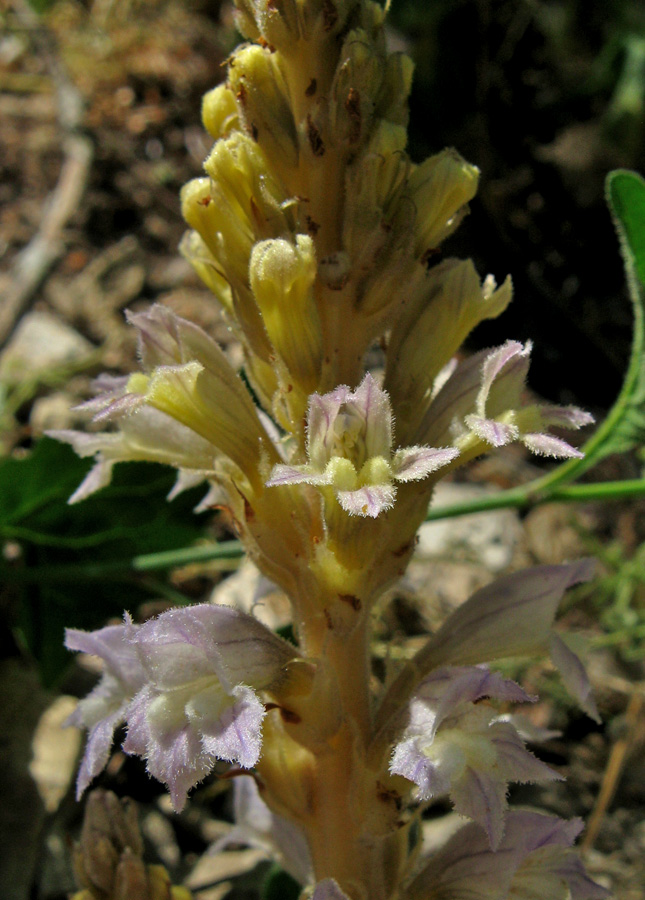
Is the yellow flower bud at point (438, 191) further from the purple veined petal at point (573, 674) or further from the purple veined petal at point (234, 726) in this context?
the purple veined petal at point (234, 726)

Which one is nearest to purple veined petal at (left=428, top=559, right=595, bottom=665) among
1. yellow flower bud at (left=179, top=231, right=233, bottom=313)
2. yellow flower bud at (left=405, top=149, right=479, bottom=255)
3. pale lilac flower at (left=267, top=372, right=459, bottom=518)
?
pale lilac flower at (left=267, top=372, right=459, bottom=518)

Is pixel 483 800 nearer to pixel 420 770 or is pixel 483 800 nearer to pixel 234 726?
pixel 420 770

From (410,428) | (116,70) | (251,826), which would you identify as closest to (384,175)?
(410,428)

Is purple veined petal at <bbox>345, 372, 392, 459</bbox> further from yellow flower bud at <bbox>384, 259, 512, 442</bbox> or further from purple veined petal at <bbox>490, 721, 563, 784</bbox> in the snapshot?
purple veined petal at <bbox>490, 721, 563, 784</bbox>

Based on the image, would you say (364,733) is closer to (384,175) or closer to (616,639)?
(384,175)

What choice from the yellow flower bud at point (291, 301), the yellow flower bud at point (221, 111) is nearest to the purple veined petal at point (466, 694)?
the yellow flower bud at point (291, 301)
